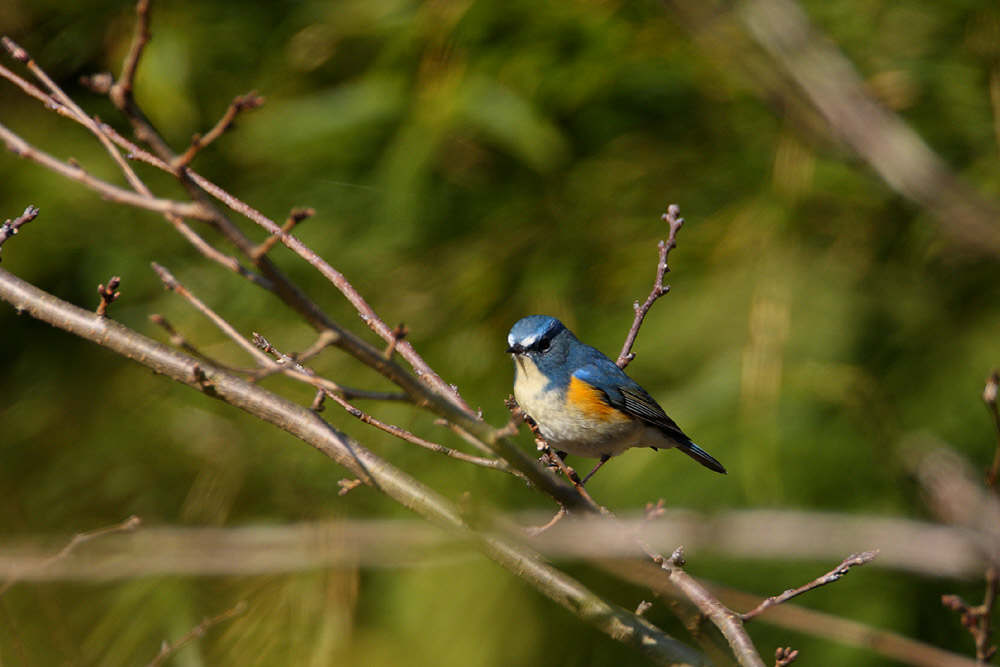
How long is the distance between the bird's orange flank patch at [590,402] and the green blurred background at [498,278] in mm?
283

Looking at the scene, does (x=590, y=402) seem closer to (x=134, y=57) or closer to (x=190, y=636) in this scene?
(x=190, y=636)

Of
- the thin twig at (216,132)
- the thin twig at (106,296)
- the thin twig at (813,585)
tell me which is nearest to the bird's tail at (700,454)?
the thin twig at (813,585)

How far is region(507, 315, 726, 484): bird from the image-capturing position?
4.45 ft

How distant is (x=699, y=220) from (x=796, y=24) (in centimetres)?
79

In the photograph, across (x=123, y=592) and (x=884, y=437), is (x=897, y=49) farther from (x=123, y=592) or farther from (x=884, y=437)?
(x=123, y=592)

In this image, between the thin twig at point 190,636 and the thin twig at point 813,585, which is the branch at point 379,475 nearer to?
the thin twig at point 813,585

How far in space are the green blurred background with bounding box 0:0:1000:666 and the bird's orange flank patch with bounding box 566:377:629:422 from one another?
0.93 ft

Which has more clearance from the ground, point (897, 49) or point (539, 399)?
point (897, 49)

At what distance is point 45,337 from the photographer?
2.27m

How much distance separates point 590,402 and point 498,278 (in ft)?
1.86

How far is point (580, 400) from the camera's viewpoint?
1.38m

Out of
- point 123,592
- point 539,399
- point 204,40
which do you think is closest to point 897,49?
point 539,399

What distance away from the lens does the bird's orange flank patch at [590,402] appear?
138 centimetres

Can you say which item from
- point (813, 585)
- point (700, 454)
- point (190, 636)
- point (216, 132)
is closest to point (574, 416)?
point (700, 454)
